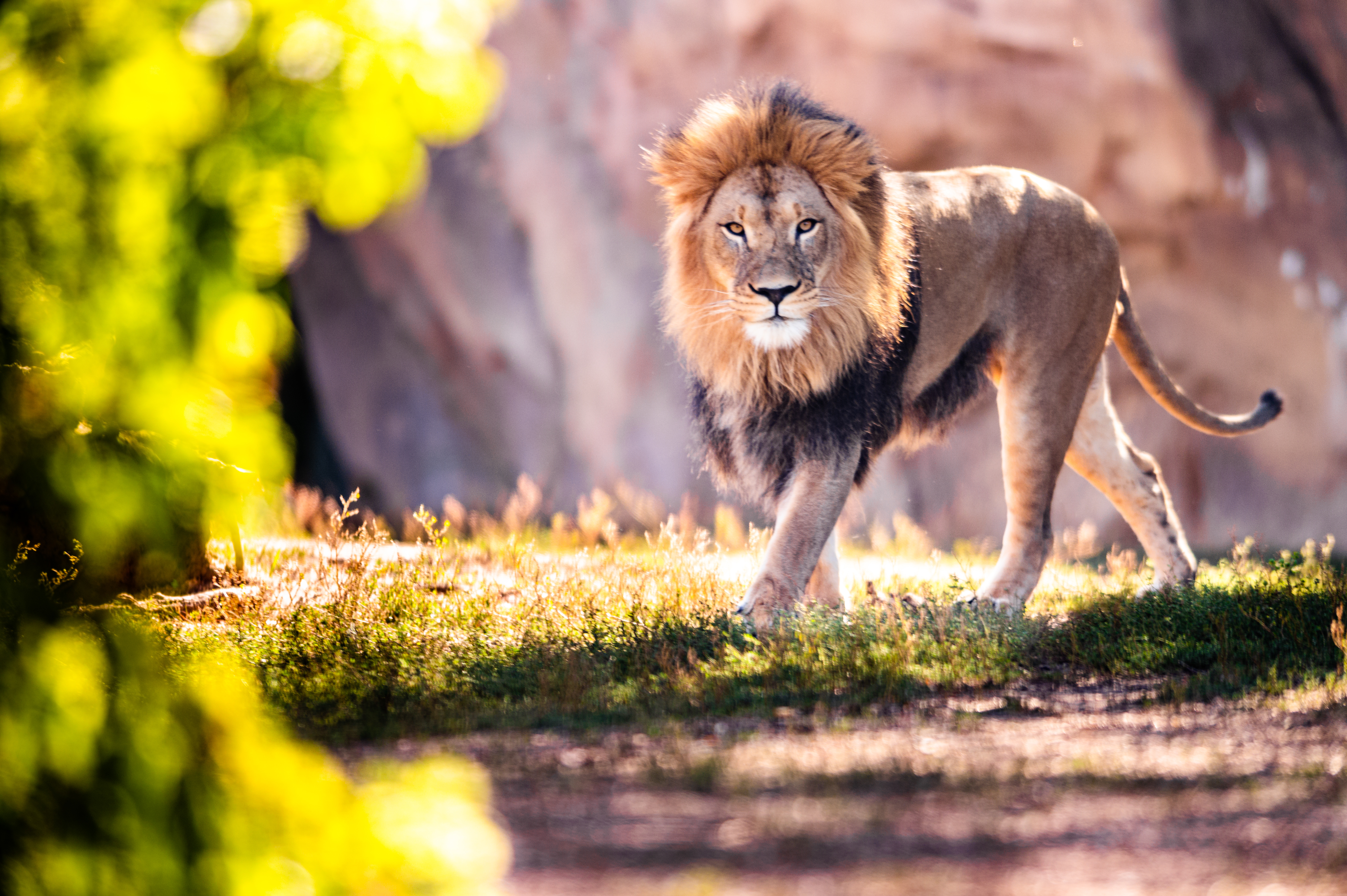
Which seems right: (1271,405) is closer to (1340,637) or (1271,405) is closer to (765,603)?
(1340,637)

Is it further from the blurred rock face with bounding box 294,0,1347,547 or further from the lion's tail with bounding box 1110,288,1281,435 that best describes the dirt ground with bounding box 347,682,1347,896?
the blurred rock face with bounding box 294,0,1347,547

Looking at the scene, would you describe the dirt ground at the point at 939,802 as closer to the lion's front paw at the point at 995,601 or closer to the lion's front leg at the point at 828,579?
the lion's front paw at the point at 995,601

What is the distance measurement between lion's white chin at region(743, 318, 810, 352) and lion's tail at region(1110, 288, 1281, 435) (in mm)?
2454

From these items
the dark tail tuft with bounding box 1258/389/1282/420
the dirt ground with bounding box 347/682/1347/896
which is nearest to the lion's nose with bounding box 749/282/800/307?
the dirt ground with bounding box 347/682/1347/896

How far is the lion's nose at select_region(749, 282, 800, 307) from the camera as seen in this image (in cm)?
464

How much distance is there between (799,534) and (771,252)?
1.16m

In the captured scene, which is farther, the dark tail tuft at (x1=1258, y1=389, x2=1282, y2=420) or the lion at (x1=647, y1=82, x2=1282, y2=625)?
the dark tail tuft at (x1=1258, y1=389, x2=1282, y2=420)

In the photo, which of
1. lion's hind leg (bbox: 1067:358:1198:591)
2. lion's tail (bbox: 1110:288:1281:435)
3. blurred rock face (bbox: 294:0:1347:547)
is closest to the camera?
lion's hind leg (bbox: 1067:358:1198:591)

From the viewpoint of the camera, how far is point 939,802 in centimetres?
259

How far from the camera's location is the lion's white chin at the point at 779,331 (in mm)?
4684

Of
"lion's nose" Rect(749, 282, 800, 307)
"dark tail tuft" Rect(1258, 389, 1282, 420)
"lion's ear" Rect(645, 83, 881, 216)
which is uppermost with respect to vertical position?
"lion's ear" Rect(645, 83, 881, 216)

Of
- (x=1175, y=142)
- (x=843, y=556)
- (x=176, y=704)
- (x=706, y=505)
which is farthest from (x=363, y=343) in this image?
(x=176, y=704)

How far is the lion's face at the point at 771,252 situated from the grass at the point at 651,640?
3.89 ft

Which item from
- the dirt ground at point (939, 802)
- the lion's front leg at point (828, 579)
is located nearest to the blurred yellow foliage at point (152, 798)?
the dirt ground at point (939, 802)
